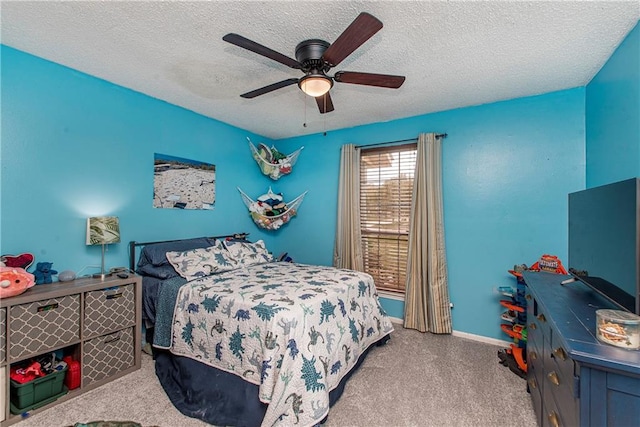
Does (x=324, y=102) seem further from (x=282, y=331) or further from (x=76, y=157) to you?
(x=76, y=157)

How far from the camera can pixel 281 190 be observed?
4438 mm

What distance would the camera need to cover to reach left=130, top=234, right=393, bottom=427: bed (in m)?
1.68

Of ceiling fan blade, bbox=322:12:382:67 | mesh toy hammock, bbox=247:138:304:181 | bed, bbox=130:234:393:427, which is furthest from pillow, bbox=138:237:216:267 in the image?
ceiling fan blade, bbox=322:12:382:67

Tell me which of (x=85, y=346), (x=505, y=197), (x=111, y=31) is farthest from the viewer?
(x=505, y=197)

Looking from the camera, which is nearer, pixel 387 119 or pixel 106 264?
pixel 106 264

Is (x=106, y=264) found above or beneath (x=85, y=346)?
above

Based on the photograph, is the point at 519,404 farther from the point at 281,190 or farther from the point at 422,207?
the point at 281,190

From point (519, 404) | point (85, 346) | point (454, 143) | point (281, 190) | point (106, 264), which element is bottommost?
point (519, 404)

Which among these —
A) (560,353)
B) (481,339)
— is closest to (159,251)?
(560,353)

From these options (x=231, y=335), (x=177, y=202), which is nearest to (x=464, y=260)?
(x=231, y=335)

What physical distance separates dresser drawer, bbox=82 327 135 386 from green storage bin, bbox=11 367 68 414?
14cm

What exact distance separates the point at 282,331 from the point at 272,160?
108 inches

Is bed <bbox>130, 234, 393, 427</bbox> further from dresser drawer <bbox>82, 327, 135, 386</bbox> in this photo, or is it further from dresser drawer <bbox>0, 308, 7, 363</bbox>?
dresser drawer <bbox>0, 308, 7, 363</bbox>

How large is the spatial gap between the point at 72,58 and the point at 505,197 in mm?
4021
